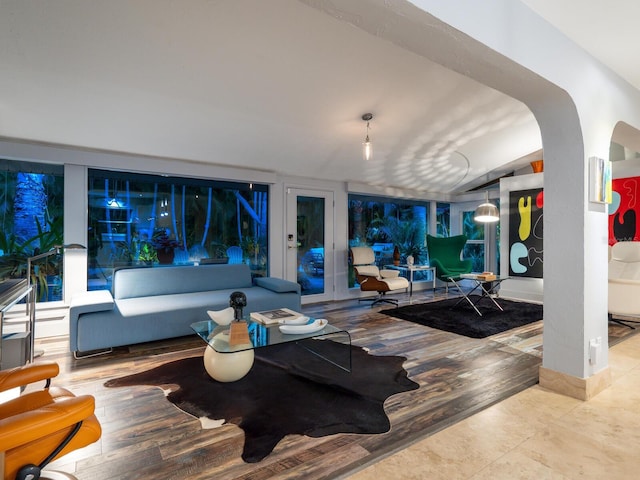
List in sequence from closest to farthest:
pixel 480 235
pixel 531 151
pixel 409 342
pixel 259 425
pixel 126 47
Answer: pixel 259 425 < pixel 126 47 < pixel 409 342 < pixel 531 151 < pixel 480 235

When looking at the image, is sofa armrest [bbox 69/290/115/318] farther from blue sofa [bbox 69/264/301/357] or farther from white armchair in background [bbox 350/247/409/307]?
white armchair in background [bbox 350/247/409/307]

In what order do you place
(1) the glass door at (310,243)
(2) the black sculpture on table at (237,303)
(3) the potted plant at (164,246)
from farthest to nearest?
1. (1) the glass door at (310,243)
2. (3) the potted plant at (164,246)
3. (2) the black sculpture on table at (237,303)

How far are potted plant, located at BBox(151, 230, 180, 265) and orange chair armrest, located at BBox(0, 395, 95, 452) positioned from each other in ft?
11.6

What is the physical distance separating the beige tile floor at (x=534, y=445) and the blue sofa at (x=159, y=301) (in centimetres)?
239

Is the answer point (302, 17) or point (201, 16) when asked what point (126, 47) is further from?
point (302, 17)

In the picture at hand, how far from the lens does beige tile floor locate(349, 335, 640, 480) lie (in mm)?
1581

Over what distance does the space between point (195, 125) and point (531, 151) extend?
200 inches

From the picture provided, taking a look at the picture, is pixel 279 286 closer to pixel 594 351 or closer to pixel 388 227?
pixel 594 351

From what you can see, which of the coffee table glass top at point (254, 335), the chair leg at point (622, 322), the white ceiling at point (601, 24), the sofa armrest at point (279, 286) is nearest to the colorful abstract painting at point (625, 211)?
the chair leg at point (622, 322)

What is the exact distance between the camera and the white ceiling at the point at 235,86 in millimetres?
2281

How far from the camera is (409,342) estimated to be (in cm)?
353

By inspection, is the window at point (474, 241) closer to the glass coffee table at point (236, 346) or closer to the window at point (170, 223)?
the window at point (170, 223)

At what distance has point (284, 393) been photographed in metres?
2.38

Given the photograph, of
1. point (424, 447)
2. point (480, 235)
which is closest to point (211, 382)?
point (424, 447)
